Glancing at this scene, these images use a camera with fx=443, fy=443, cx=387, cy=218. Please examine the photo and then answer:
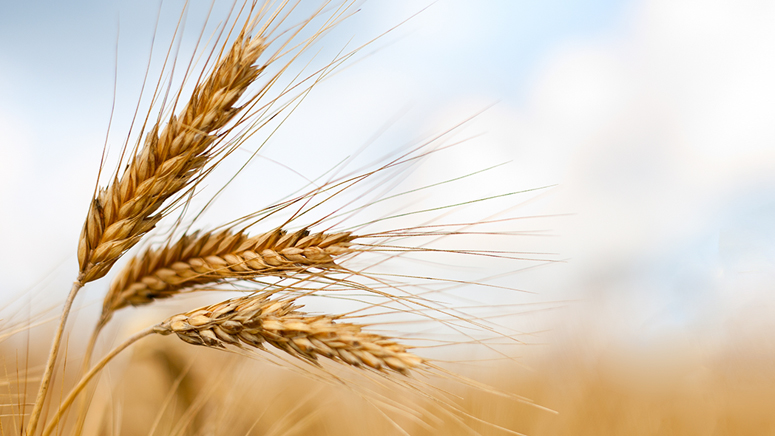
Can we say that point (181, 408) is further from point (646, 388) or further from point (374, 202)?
point (646, 388)

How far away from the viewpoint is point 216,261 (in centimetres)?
97

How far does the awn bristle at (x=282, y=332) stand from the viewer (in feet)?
2.52

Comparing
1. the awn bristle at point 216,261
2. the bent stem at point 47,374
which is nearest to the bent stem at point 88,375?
the bent stem at point 47,374

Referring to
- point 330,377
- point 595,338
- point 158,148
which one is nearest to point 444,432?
point 330,377

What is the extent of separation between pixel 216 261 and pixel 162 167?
0.74ft

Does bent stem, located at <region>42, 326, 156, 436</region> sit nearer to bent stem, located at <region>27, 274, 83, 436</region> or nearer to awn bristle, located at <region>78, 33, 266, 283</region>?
bent stem, located at <region>27, 274, 83, 436</region>

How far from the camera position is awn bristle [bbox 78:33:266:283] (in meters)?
0.88

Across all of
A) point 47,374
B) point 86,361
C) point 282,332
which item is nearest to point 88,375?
point 47,374

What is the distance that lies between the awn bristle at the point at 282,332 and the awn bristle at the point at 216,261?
0.30 ft

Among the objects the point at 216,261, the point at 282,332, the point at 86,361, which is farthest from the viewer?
the point at 86,361

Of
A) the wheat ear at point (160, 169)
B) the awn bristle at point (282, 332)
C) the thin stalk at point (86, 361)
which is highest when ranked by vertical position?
the wheat ear at point (160, 169)

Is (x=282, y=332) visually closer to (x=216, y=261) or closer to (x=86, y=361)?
(x=216, y=261)

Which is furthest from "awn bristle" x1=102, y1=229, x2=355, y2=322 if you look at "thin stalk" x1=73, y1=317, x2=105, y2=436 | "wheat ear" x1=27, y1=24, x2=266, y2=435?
"wheat ear" x1=27, y1=24, x2=266, y2=435

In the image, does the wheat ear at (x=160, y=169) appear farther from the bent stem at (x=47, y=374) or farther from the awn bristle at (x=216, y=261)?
the awn bristle at (x=216, y=261)
